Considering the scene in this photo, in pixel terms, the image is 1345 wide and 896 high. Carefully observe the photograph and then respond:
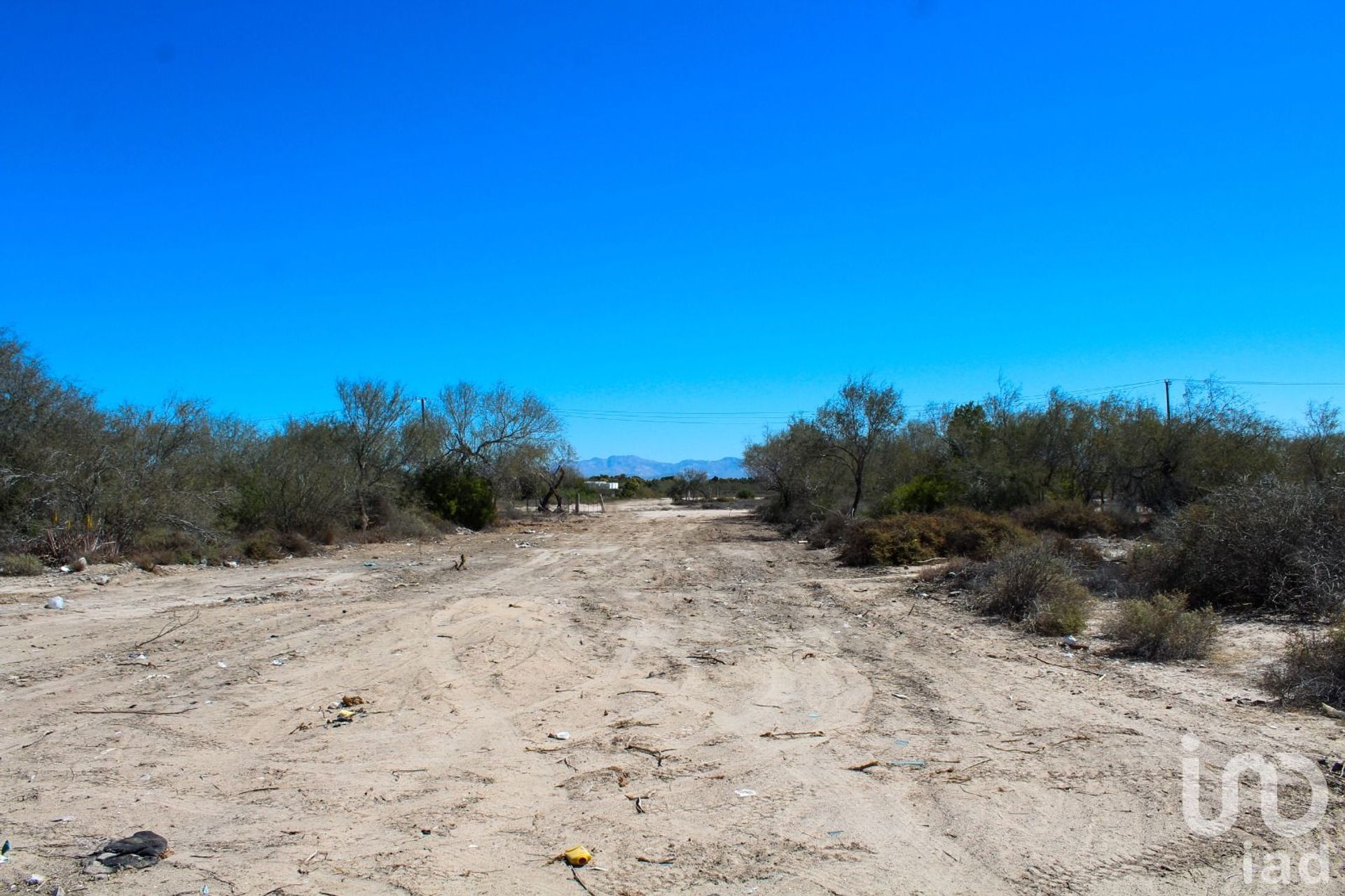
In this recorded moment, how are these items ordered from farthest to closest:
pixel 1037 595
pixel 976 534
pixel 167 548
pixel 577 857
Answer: pixel 167 548 < pixel 976 534 < pixel 1037 595 < pixel 577 857

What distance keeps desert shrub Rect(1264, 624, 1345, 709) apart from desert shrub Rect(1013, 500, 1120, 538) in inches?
636

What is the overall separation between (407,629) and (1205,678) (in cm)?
938

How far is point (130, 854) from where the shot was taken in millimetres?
4715

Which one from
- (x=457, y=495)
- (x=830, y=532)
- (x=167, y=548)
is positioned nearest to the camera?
(x=167, y=548)

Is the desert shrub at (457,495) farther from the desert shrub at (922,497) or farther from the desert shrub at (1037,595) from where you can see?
the desert shrub at (1037,595)

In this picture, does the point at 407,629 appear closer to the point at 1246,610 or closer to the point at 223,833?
the point at 223,833

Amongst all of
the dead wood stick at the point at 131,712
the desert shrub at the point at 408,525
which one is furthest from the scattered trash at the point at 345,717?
the desert shrub at the point at 408,525

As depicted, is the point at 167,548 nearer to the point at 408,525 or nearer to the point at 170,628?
the point at 170,628

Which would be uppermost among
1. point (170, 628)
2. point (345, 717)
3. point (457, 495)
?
point (457, 495)

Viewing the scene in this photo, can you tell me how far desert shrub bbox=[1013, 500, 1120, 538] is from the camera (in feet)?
78.6

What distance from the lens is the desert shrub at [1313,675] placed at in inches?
287

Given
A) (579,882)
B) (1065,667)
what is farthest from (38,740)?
(1065,667)

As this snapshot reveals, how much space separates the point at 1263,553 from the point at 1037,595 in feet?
10.0

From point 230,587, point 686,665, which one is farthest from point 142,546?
point 686,665
